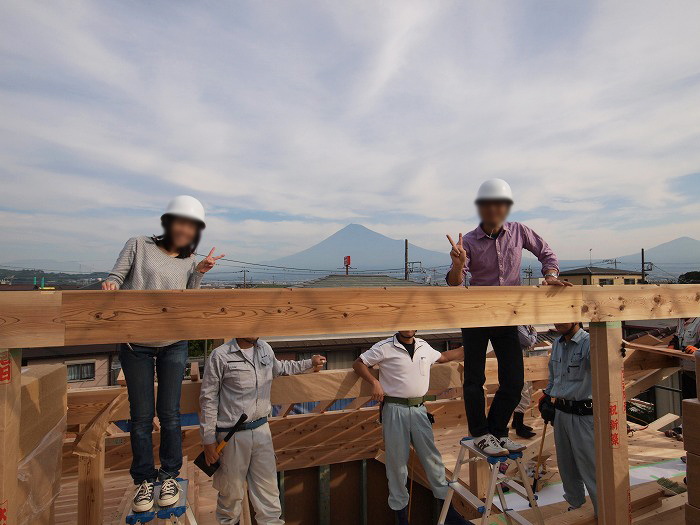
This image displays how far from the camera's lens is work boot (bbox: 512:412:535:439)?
6430 mm

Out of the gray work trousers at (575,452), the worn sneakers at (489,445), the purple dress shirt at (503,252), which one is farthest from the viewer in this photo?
the gray work trousers at (575,452)

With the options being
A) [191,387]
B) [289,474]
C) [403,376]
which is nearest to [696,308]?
[403,376]

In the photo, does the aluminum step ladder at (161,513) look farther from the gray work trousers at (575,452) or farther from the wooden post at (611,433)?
the gray work trousers at (575,452)

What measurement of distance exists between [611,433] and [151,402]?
3237 mm

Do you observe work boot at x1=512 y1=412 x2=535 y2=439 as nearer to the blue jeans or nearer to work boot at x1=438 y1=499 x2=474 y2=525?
work boot at x1=438 y1=499 x2=474 y2=525

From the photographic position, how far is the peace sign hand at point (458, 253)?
2943 millimetres

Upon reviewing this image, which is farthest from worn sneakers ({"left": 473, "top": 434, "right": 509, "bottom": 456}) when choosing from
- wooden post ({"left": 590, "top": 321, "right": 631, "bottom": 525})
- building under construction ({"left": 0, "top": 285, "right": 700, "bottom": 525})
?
wooden post ({"left": 590, "top": 321, "right": 631, "bottom": 525})

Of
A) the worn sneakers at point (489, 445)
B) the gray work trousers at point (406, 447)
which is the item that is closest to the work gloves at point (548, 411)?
the gray work trousers at point (406, 447)

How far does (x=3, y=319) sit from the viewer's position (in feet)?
6.20

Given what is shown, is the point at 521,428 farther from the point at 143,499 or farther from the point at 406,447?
the point at 143,499

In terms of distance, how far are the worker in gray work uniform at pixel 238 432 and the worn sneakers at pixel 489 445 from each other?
6.08ft

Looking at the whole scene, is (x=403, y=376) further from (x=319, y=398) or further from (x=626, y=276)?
(x=626, y=276)

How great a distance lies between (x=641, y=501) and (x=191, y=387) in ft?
15.0

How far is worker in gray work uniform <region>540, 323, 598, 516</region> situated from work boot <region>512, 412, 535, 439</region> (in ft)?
5.97
